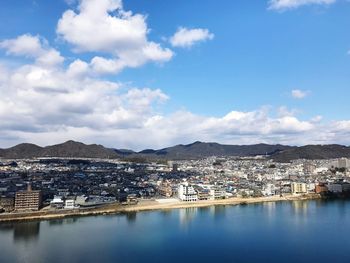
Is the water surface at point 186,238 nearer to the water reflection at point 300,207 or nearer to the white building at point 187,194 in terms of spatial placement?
the water reflection at point 300,207

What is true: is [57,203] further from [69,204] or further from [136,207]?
[136,207]

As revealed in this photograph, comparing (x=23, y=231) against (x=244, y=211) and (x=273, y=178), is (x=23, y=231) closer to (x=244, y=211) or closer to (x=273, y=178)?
(x=244, y=211)

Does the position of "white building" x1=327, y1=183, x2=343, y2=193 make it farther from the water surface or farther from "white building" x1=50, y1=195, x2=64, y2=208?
"white building" x1=50, y1=195, x2=64, y2=208

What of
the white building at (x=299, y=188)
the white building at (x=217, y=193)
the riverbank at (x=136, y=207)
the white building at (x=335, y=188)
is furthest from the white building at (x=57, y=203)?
the white building at (x=335, y=188)

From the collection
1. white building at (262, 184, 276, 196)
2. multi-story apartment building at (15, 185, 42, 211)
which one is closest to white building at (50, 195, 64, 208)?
multi-story apartment building at (15, 185, 42, 211)

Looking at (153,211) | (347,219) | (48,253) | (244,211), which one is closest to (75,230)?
(48,253)

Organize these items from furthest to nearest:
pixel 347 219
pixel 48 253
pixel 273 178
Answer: pixel 273 178, pixel 347 219, pixel 48 253

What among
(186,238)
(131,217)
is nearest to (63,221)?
(131,217)
